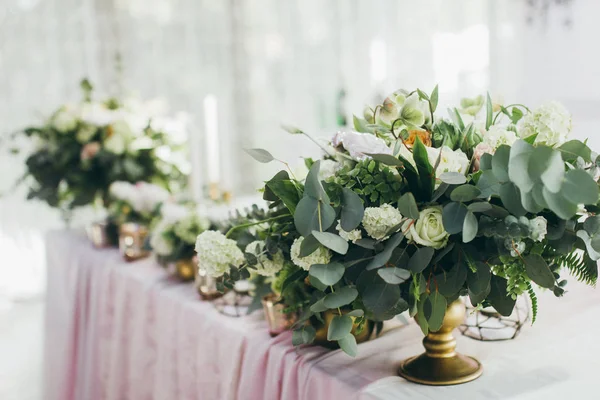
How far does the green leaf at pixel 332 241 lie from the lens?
2.49ft

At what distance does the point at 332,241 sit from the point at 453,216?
159 mm

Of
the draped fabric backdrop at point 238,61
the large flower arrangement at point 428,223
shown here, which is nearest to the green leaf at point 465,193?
the large flower arrangement at point 428,223

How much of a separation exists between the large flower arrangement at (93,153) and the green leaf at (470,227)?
1538 mm

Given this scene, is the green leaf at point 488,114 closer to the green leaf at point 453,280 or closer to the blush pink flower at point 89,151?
the green leaf at point 453,280

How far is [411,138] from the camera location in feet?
2.91

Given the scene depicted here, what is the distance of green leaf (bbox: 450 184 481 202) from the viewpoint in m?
0.75

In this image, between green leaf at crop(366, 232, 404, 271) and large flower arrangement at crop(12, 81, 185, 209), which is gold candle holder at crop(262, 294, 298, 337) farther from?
large flower arrangement at crop(12, 81, 185, 209)

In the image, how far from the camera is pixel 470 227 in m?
0.74

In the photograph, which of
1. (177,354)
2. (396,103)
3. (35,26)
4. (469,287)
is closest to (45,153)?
(177,354)

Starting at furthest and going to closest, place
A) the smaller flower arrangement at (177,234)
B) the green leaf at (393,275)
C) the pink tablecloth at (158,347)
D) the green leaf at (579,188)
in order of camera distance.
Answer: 1. the smaller flower arrangement at (177,234)
2. the pink tablecloth at (158,347)
3. the green leaf at (393,275)
4. the green leaf at (579,188)

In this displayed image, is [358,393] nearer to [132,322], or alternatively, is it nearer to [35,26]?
[132,322]

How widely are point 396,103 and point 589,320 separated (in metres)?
0.63

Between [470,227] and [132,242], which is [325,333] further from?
[132,242]

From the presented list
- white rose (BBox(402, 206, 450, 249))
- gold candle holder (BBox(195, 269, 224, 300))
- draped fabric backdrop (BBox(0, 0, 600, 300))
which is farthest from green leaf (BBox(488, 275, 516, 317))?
draped fabric backdrop (BBox(0, 0, 600, 300))
